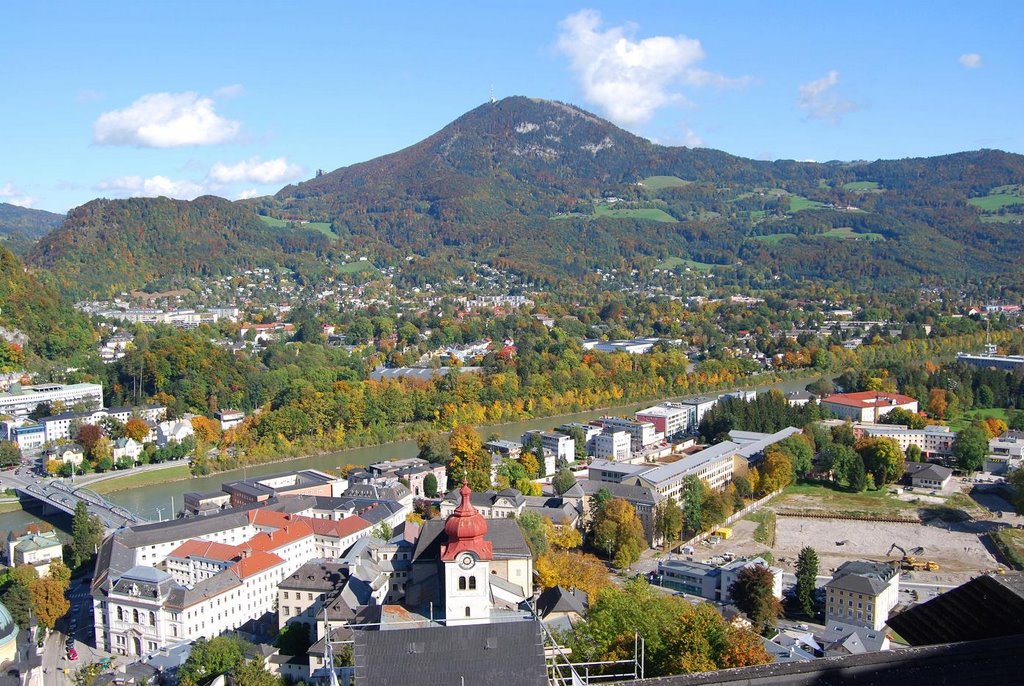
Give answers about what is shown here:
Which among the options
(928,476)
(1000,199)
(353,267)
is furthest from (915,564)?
(1000,199)

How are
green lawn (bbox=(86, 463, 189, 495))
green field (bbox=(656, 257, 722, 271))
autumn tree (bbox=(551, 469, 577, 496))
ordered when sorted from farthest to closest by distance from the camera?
green field (bbox=(656, 257, 722, 271)), green lawn (bbox=(86, 463, 189, 495)), autumn tree (bbox=(551, 469, 577, 496))

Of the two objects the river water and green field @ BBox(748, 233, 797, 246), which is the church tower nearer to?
the river water

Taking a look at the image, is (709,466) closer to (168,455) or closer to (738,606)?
(738,606)

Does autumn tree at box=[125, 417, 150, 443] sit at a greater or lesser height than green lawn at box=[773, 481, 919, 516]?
greater

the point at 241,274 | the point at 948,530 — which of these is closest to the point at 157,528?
the point at 948,530

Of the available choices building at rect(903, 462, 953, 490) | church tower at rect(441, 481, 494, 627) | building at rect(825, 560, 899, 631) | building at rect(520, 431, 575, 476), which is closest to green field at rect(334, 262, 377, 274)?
building at rect(520, 431, 575, 476)

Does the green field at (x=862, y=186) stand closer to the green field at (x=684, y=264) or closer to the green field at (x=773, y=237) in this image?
the green field at (x=773, y=237)

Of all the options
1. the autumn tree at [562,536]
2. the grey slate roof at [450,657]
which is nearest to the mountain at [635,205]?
the autumn tree at [562,536]
